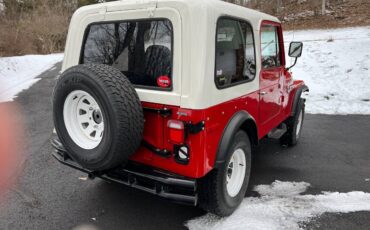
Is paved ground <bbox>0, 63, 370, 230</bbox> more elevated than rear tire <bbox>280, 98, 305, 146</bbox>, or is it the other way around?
rear tire <bbox>280, 98, 305, 146</bbox>

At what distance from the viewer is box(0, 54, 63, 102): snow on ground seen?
10.4m

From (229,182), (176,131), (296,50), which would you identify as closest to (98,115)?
(176,131)

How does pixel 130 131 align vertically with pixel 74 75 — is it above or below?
below

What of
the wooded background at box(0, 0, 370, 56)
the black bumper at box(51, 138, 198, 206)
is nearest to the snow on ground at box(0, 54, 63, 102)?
the wooded background at box(0, 0, 370, 56)

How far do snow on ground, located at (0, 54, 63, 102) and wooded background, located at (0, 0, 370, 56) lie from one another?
435 centimetres

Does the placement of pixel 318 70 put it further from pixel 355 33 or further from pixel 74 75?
pixel 74 75

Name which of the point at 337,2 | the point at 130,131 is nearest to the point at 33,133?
the point at 130,131

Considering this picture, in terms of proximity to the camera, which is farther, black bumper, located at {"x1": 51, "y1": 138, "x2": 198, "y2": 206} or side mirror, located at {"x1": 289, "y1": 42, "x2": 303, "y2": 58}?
side mirror, located at {"x1": 289, "y1": 42, "x2": 303, "y2": 58}

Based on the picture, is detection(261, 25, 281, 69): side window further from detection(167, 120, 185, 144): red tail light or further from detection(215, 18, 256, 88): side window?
detection(167, 120, 185, 144): red tail light

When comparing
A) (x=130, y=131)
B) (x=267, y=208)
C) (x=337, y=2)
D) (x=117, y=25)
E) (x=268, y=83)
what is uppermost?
(x=337, y=2)

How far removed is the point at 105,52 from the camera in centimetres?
307

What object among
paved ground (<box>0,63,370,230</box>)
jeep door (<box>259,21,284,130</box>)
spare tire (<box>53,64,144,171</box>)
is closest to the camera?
spare tire (<box>53,64,144,171</box>)

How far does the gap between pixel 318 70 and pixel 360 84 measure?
61.7 inches

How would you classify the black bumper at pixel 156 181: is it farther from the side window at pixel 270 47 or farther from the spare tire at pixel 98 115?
the side window at pixel 270 47
